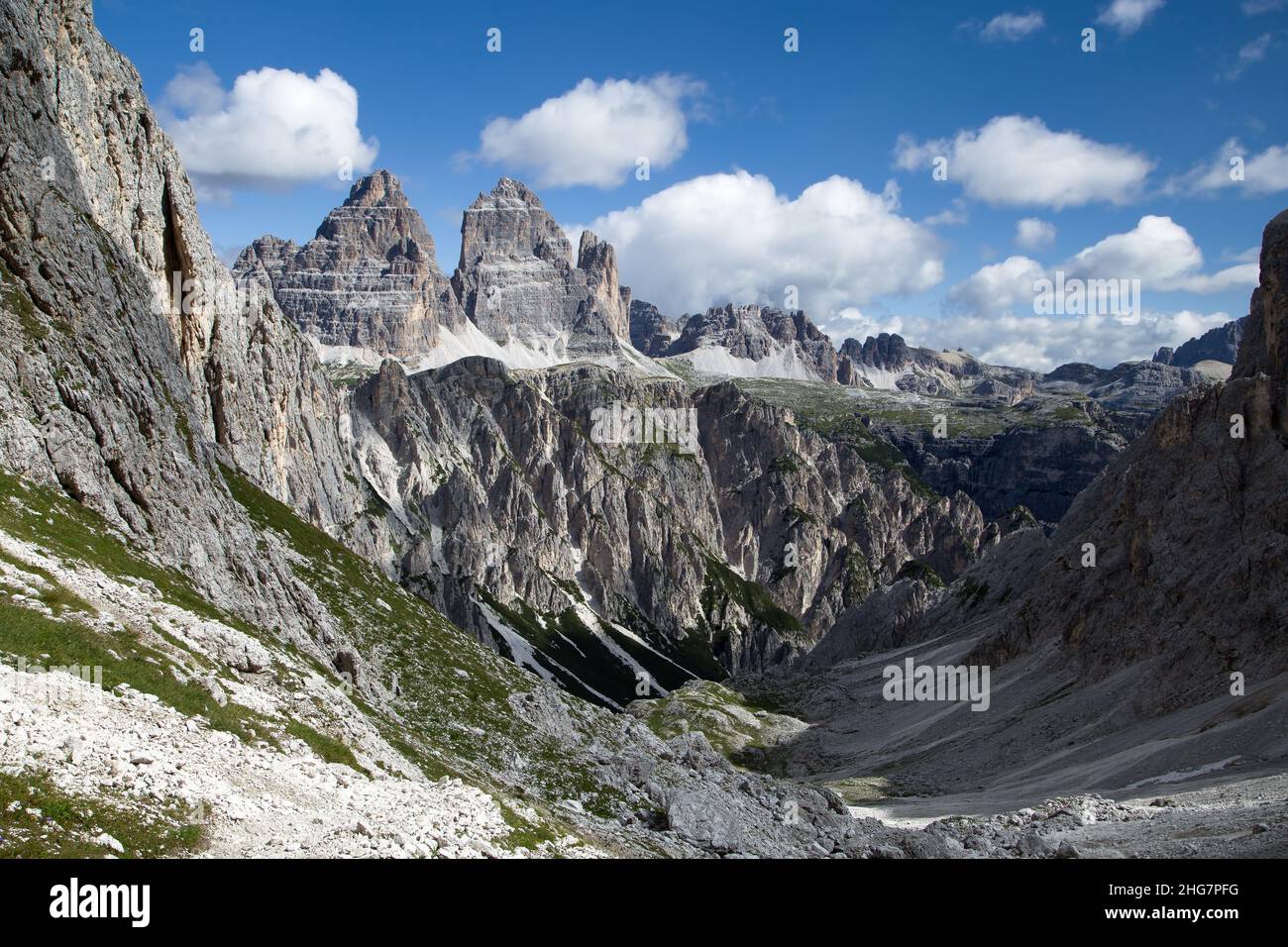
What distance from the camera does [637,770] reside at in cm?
6281

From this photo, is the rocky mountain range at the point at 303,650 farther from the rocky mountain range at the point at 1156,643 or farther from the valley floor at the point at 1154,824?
the valley floor at the point at 1154,824

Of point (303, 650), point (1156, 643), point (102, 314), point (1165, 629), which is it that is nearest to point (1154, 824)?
point (303, 650)

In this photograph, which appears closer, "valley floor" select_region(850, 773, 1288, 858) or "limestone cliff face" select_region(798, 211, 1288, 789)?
"valley floor" select_region(850, 773, 1288, 858)

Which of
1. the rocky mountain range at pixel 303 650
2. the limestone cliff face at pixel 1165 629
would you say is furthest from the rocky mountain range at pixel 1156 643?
the rocky mountain range at pixel 303 650

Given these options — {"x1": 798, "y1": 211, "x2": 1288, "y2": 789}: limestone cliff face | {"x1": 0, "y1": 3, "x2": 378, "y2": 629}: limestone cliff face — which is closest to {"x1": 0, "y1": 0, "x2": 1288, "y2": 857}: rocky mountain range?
{"x1": 0, "y1": 3, "x2": 378, "y2": 629}: limestone cliff face

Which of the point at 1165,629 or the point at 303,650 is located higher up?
the point at 303,650

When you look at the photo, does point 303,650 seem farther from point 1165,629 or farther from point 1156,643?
point 1165,629

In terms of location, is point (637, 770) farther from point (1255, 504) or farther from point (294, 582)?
point (1255, 504)

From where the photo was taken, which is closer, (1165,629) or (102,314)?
(102,314)

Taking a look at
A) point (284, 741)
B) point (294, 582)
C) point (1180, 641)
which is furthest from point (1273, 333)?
point (284, 741)

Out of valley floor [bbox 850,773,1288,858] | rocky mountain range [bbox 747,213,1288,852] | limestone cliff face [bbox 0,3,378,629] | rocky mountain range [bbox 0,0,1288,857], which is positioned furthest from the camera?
rocky mountain range [bbox 747,213,1288,852]

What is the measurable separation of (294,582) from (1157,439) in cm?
13526

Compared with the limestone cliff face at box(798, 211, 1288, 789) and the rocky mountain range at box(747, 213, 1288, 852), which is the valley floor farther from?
the limestone cliff face at box(798, 211, 1288, 789)
